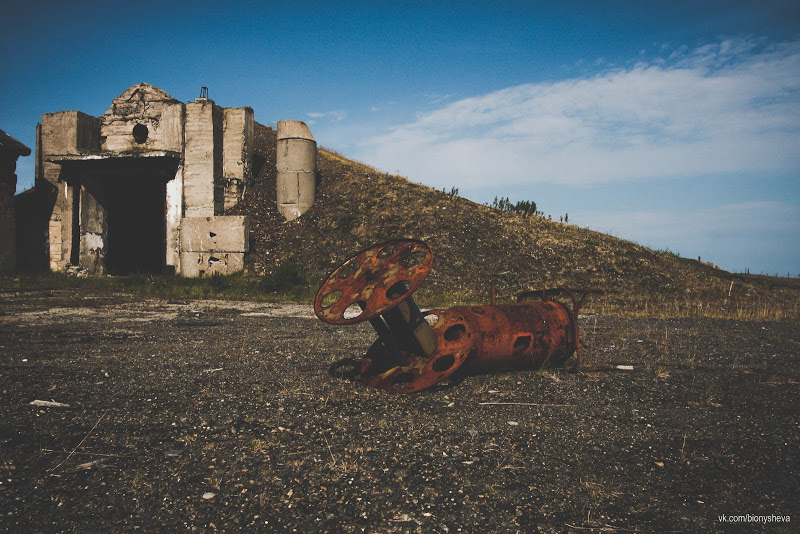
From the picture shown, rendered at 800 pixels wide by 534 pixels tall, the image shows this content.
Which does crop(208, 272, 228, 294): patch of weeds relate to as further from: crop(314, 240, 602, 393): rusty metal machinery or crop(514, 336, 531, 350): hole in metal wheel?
crop(514, 336, 531, 350): hole in metal wheel

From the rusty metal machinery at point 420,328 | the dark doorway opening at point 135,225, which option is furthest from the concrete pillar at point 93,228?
the rusty metal machinery at point 420,328

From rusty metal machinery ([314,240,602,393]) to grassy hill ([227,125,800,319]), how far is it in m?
5.78

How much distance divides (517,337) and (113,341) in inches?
208

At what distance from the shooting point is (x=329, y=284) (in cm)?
443

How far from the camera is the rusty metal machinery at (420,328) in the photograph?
410 centimetres

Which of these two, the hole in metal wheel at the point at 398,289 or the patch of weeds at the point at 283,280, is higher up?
the hole in metal wheel at the point at 398,289

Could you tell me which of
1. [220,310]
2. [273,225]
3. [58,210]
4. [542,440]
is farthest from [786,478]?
[58,210]

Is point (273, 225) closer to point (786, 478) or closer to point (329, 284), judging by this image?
point (329, 284)

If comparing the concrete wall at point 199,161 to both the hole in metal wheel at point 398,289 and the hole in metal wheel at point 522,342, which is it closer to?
the hole in metal wheel at point 398,289

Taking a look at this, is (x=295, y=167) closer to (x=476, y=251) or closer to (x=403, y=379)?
(x=476, y=251)

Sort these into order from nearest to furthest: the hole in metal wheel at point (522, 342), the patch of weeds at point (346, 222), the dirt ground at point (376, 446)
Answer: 1. the dirt ground at point (376, 446)
2. the hole in metal wheel at point (522, 342)
3. the patch of weeds at point (346, 222)

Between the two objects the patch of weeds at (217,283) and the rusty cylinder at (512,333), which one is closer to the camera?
the rusty cylinder at (512,333)

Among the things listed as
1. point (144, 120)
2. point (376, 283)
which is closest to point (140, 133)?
point (144, 120)

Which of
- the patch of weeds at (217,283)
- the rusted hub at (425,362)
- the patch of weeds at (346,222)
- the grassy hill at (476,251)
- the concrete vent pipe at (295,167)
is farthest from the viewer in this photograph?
the concrete vent pipe at (295,167)
